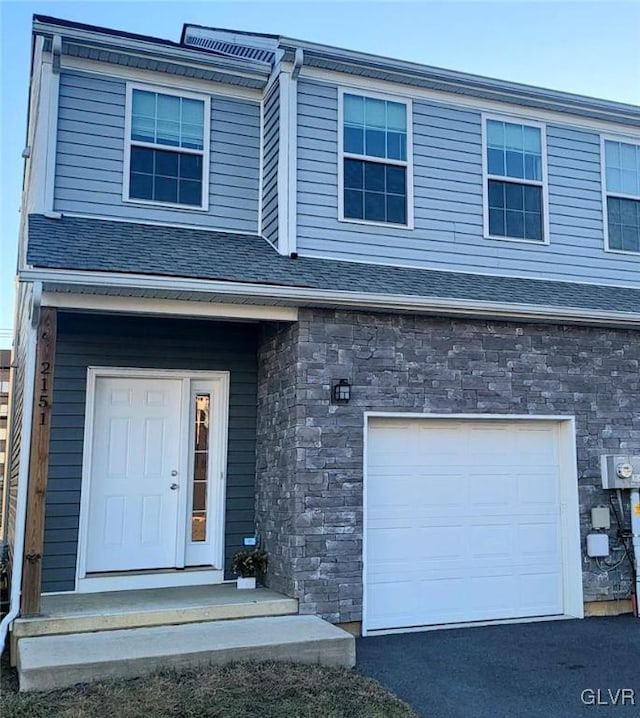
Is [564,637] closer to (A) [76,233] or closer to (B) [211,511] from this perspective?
(B) [211,511]

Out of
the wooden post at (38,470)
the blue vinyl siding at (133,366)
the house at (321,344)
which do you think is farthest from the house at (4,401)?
the wooden post at (38,470)

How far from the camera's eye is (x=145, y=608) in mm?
5723

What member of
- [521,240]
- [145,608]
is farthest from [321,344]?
[521,240]

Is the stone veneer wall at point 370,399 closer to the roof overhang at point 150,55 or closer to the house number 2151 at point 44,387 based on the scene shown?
the house number 2151 at point 44,387

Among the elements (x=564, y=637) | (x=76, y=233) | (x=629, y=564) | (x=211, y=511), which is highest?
(x=76, y=233)

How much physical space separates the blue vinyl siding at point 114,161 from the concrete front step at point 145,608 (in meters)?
3.60

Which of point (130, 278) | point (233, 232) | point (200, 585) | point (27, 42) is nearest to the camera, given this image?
point (130, 278)

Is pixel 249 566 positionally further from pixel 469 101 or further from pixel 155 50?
pixel 469 101

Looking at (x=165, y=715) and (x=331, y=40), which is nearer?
(x=165, y=715)

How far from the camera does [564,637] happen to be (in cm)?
632

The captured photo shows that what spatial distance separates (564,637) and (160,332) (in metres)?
4.72

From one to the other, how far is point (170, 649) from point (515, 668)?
8.43 feet

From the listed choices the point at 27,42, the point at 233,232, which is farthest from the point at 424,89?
the point at 27,42

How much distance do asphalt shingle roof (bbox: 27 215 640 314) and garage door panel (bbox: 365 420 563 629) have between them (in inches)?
52.1
